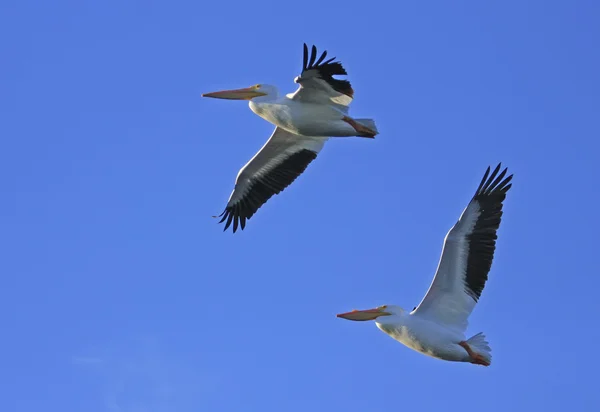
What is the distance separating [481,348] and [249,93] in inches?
181

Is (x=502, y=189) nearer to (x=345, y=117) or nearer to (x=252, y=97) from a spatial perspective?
(x=345, y=117)

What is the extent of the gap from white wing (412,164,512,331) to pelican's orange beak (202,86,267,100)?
3.39m

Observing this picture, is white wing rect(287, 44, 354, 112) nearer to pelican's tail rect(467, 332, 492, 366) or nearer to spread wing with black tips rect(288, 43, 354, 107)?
spread wing with black tips rect(288, 43, 354, 107)

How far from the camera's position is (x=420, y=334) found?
38.4 feet

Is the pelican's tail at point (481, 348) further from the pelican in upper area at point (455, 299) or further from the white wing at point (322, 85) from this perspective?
the white wing at point (322, 85)

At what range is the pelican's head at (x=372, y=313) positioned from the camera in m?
12.1

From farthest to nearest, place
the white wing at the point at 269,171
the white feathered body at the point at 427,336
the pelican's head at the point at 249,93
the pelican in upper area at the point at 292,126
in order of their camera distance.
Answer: the white wing at the point at 269,171, the pelican's head at the point at 249,93, the pelican in upper area at the point at 292,126, the white feathered body at the point at 427,336

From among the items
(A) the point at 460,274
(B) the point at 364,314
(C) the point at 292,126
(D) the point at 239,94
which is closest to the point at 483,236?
(A) the point at 460,274

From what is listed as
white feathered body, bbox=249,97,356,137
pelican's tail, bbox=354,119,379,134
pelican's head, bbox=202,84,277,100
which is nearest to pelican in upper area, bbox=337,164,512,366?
pelican's tail, bbox=354,119,379,134

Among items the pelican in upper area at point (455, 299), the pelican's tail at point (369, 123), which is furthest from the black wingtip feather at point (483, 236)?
the pelican's tail at point (369, 123)

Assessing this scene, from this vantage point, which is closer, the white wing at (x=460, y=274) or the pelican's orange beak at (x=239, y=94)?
the white wing at (x=460, y=274)

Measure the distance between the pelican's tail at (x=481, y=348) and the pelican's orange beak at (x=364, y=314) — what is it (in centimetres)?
98

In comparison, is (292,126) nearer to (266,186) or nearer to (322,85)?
(322,85)

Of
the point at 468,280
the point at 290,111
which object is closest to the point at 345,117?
the point at 290,111
